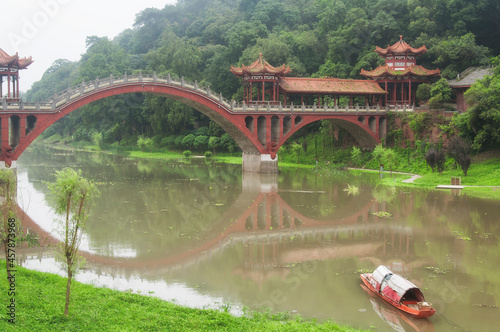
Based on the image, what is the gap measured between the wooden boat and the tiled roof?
33.1 metres

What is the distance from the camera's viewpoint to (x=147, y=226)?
2250 cm

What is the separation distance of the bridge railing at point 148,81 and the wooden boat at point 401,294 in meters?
27.6

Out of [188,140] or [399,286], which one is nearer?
[399,286]

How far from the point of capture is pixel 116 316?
11.1 meters

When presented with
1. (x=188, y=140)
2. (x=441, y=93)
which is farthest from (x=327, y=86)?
(x=188, y=140)

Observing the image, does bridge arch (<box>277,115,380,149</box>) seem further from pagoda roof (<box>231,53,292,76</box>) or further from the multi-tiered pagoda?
pagoda roof (<box>231,53,292,76</box>)

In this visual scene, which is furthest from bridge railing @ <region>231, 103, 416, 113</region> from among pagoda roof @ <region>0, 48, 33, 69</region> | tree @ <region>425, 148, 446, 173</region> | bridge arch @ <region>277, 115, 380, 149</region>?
pagoda roof @ <region>0, 48, 33, 69</region>

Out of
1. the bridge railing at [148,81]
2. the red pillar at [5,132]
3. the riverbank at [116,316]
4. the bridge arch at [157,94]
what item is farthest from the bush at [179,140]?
the riverbank at [116,316]

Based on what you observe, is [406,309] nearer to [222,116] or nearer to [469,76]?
[222,116]

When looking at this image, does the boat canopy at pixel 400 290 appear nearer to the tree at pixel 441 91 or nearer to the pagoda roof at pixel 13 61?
the pagoda roof at pixel 13 61

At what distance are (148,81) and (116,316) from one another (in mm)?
30006

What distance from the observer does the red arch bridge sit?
33625 millimetres

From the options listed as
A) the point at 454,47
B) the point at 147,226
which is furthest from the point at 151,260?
the point at 454,47

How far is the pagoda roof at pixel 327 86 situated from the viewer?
4459 centimetres
